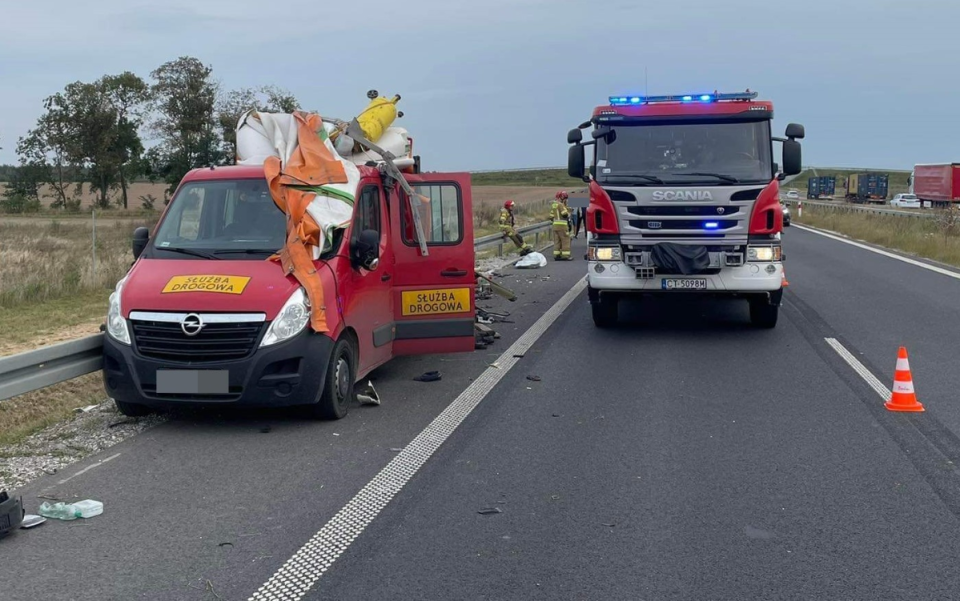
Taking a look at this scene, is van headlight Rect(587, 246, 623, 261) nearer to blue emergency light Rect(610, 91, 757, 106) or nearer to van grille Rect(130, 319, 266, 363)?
blue emergency light Rect(610, 91, 757, 106)

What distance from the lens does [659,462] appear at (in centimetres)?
621

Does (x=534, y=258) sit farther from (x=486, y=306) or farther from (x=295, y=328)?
(x=295, y=328)

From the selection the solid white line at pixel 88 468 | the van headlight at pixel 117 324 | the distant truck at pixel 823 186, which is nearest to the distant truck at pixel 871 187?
the distant truck at pixel 823 186

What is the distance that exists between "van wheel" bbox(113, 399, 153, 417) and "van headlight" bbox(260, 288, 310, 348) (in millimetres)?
1236

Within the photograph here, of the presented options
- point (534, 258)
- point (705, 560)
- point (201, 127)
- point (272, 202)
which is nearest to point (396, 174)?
point (272, 202)

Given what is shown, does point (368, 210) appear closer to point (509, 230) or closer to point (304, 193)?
point (304, 193)

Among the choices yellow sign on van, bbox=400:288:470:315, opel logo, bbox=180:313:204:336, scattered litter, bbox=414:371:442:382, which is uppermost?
opel logo, bbox=180:313:204:336

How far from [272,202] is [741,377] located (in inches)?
180

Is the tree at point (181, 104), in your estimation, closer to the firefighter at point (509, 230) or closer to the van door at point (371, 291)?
the firefighter at point (509, 230)

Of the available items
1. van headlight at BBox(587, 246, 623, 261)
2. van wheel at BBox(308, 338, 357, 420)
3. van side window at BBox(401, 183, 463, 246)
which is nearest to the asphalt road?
van wheel at BBox(308, 338, 357, 420)

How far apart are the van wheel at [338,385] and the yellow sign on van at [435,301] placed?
120cm

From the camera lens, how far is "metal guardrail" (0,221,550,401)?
6422 millimetres

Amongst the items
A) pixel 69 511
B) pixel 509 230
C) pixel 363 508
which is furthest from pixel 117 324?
pixel 509 230

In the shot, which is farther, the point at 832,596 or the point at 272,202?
the point at 272,202
